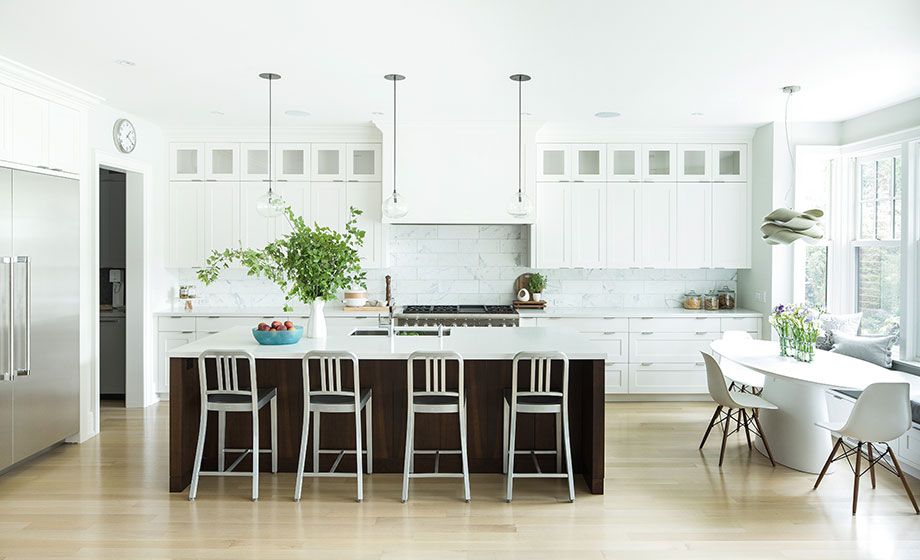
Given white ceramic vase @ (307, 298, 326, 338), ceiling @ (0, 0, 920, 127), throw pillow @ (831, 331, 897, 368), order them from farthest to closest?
throw pillow @ (831, 331, 897, 368) < white ceramic vase @ (307, 298, 326, 338) < ceiling @ (0, 0, 920, 127)

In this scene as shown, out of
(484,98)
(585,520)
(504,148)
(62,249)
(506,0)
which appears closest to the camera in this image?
(506,0)

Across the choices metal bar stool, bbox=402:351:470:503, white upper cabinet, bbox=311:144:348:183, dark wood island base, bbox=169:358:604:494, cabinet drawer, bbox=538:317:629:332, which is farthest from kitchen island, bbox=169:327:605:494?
white upper cabinet, bbox=311:144:348:183

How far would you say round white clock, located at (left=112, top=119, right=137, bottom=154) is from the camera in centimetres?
590

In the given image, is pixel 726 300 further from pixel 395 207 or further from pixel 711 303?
pixel 395 207

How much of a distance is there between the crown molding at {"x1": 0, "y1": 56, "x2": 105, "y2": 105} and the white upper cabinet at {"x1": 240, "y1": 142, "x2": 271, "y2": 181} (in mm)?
1583

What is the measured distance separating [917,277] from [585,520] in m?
3.52

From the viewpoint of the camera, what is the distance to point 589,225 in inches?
271

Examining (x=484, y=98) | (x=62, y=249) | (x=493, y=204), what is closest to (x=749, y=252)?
(x=493, y=204)

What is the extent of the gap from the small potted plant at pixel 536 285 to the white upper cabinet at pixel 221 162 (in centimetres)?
324

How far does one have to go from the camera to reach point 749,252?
6898 mm

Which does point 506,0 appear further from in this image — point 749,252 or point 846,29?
point 749,252

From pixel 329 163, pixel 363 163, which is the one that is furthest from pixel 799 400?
pixel 329 163

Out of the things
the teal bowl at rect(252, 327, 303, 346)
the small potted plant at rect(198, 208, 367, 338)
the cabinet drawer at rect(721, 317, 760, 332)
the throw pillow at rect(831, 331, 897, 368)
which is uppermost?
the small potted plant at rect(198, 208, 367, 338)

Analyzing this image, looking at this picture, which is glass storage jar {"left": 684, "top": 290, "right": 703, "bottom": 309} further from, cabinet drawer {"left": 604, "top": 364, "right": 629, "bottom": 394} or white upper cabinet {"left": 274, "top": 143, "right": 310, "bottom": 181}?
white upper cabinet {"left": 274, "top": 143, "right": 310, "bottom": 181}
